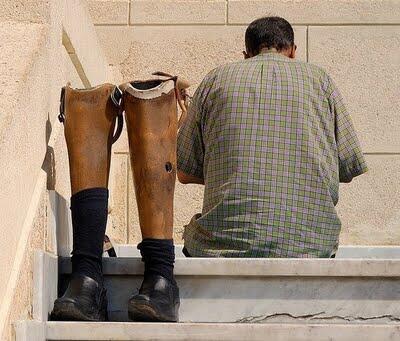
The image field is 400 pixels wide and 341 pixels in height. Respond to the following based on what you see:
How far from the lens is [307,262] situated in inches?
180

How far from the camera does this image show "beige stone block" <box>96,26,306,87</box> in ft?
26.3

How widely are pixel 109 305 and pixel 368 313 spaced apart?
0.97 metres

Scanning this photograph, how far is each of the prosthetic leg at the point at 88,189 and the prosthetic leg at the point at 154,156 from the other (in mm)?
102

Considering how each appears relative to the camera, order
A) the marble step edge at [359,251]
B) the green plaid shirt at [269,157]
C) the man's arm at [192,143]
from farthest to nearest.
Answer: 1. the marble step edge at [359,251]
2. the man's arm at [192,143]
3. the green plaid shirt at [269,157]

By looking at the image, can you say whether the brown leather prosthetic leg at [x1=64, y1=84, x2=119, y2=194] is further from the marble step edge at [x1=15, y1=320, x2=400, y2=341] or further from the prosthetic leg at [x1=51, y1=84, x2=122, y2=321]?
the marble step edge at [x1=15, y1=320, x2=400, y2=341]

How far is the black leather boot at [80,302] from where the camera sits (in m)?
4.37

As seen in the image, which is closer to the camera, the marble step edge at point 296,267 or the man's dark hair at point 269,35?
the marble step edge at point 296,267

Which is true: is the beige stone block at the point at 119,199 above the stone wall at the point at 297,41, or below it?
below

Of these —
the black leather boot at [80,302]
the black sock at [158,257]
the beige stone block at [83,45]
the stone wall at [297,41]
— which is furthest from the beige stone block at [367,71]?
the black leather boot at [80,302]

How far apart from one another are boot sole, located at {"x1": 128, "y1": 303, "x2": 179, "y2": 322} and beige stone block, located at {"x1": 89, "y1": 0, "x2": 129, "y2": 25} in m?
3.99

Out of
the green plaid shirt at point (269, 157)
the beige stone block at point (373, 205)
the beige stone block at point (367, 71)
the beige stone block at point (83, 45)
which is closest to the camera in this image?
the green plaid shirt at point (269, 157)

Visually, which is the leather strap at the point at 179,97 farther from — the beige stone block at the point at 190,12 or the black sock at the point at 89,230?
the beige stone block at the point at 190,12

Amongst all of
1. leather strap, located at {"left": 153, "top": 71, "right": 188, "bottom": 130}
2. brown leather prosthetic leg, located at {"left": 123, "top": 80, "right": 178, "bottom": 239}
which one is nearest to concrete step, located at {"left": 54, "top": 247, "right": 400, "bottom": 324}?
brown leather prosthetic leg, located at {"left": 123, "top": 80, "right": 178, "bottom": 239}

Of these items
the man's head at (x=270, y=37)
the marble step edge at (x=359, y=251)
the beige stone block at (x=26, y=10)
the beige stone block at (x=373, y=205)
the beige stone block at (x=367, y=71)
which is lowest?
the marble step edge at (x=359, y=251)
